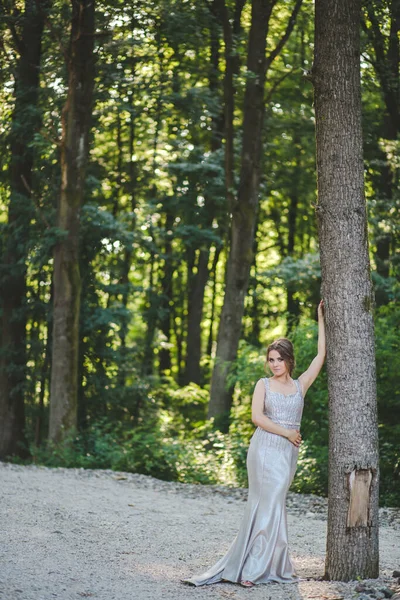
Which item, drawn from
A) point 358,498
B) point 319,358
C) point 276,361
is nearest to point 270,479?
point 358,498

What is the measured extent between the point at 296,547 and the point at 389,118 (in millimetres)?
13405

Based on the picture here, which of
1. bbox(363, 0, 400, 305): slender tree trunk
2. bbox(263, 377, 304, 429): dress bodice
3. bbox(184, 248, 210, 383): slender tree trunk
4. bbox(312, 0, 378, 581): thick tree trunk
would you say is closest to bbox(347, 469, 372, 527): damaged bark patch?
bbox(312, 0, 378, 581): thick tree trunk

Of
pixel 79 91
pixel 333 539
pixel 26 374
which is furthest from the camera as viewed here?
pixel 26 374

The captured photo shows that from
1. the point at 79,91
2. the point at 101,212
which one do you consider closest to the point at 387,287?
the point at 101,212

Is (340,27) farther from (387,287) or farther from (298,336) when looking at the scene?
(387,287)

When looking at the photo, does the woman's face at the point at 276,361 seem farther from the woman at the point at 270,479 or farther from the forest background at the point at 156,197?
the forest background at the point at 156,197

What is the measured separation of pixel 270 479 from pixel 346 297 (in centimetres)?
163

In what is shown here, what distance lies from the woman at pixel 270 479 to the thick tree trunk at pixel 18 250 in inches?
431

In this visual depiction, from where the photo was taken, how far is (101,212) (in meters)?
17.0

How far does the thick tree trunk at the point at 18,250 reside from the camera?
1731cm

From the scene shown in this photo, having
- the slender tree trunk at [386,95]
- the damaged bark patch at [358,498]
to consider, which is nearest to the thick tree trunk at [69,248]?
the slender tree trunk at [386,95]

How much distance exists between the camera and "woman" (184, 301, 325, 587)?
6.58m

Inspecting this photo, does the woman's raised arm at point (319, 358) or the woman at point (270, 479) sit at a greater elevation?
the woman's raised arm at point (319, 358)

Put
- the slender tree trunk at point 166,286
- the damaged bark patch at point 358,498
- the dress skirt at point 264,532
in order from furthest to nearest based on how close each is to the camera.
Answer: the slender tree trunk at point 166,286, the dress skirt at point 264,532, the damaged bark patch at point 358,498
